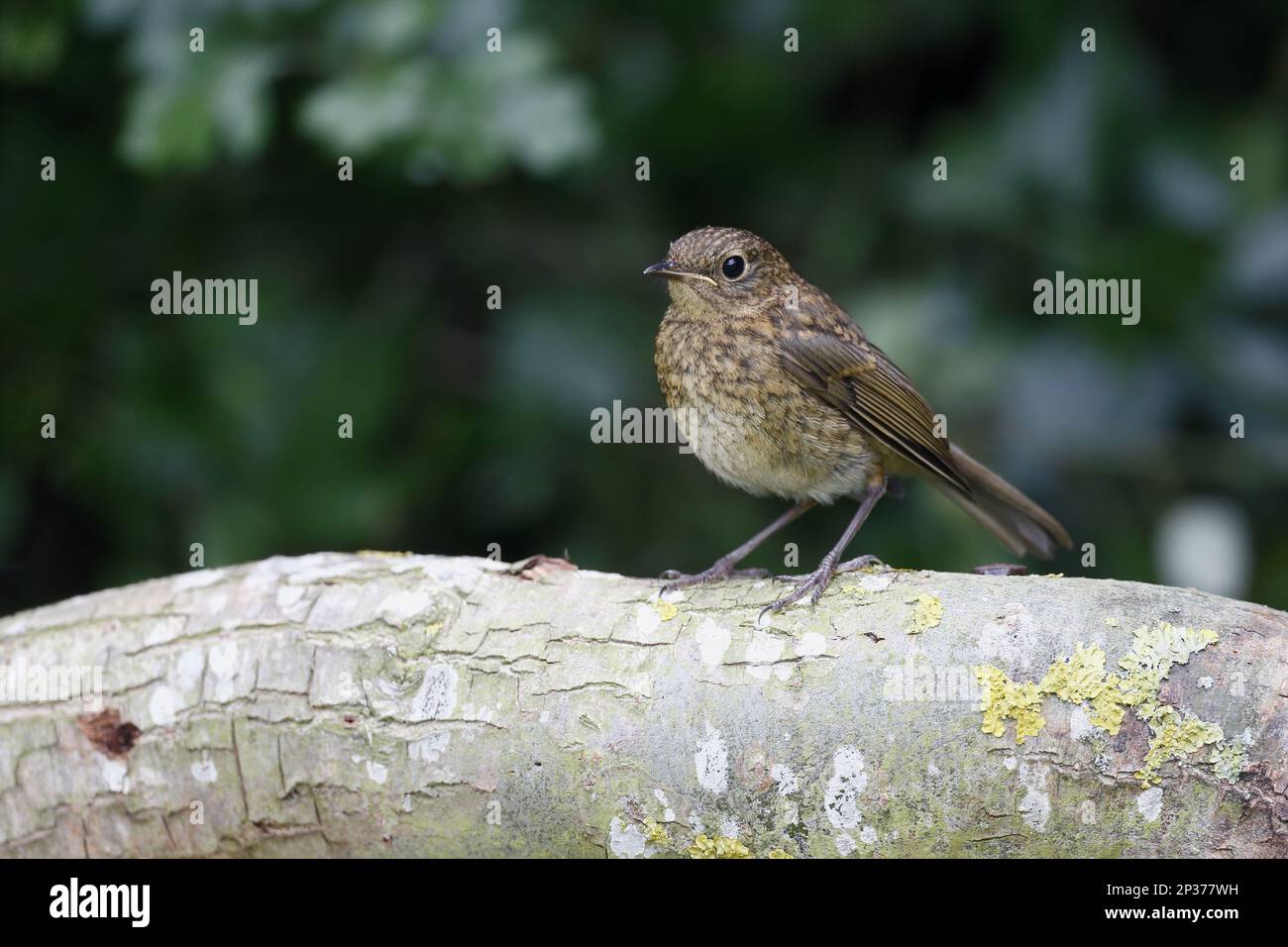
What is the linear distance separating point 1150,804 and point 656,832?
101 centimetres

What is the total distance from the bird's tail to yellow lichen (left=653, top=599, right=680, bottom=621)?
144cm

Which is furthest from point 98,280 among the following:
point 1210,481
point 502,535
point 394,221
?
point 1210,481

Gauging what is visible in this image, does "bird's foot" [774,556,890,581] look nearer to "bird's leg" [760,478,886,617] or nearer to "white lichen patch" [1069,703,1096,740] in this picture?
"bird's leg" [760,478,886,617]

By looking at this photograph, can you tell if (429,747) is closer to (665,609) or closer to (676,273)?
(665,609)

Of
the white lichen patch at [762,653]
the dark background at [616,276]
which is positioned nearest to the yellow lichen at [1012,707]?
the white lichen patch at [762,653]

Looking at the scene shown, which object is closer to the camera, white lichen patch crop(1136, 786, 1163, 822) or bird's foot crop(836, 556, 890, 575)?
white lichen patch crop(1136, 786, 1163, 822)

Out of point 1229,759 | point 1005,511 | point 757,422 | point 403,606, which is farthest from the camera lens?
point 1005,511

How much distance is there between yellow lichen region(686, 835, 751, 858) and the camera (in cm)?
293

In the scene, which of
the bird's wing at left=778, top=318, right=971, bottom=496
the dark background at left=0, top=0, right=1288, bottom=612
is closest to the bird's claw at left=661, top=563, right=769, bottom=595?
the bird's wing at left=778, top=318, right=971, bottom=496

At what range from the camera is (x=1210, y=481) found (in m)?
5.35

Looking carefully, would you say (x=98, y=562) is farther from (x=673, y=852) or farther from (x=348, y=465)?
(x=673, y=852)

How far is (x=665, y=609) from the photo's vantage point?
3227 mm

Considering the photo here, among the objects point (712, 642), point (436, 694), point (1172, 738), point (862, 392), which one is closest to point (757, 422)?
point (862, 392)

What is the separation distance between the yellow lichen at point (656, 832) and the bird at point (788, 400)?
43.2 inches
